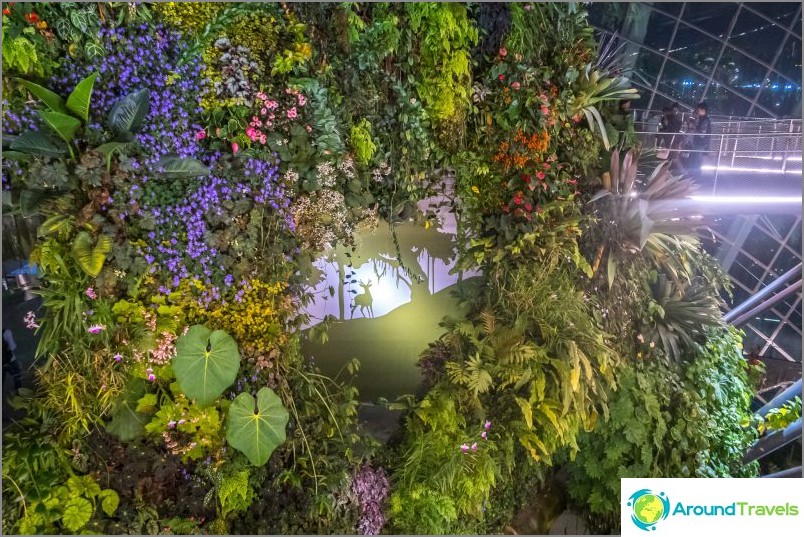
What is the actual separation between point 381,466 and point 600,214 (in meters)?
3.28

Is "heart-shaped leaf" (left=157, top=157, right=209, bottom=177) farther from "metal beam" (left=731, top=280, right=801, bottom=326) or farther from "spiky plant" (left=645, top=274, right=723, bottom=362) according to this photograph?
"metal beam" (left=731, top=280, right=801, bottom=326)

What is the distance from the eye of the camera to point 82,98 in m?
2.80

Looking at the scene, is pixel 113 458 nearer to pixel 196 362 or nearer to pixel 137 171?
pixel 196 362

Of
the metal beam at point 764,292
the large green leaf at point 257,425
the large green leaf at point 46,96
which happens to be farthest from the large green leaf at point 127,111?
the metal beam at point 764,292

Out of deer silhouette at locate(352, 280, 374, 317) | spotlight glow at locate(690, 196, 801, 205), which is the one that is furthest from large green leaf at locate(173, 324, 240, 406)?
spotlight glow at locate(690, 196, 801, 205)

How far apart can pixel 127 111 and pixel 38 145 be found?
1.82ft

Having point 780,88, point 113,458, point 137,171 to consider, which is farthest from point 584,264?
point 780,88

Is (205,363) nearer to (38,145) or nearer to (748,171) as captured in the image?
(38,145)

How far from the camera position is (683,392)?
4.59 meters

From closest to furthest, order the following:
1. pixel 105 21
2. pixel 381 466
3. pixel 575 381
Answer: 1. pixel 105 21
2. pixel 575 381
3. pixel 381 466

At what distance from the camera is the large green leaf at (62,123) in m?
2.69

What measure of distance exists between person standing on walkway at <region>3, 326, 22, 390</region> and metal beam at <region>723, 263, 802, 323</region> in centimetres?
723

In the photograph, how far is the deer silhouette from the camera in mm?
4941

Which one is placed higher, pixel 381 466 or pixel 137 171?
pixel 137 171
